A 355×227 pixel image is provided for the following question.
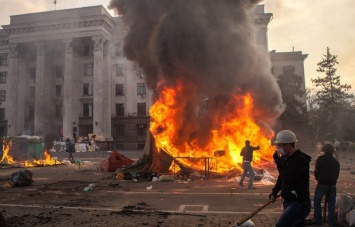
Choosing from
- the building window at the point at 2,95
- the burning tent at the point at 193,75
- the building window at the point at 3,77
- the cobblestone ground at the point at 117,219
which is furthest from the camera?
the building window at the point at 3,77

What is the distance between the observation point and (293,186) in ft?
13.5

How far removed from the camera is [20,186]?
39.7 ft

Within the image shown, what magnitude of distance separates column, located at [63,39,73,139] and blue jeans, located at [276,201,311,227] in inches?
1824

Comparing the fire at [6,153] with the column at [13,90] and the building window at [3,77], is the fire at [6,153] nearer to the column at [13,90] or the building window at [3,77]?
the column at [13,90]

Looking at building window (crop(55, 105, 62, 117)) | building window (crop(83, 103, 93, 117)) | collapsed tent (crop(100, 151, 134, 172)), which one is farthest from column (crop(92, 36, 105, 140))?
collapsed tent (crop(100, 151, 134, 172))

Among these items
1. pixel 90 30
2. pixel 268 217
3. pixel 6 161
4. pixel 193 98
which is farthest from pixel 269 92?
pixel 90 30

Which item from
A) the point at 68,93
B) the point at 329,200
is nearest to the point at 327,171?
the point at 329,200

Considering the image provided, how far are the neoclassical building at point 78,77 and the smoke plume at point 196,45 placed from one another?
3130 cm

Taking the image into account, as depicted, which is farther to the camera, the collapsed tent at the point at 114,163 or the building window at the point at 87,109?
the building window at the point at 87,109

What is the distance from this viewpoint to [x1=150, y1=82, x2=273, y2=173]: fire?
1607 cm

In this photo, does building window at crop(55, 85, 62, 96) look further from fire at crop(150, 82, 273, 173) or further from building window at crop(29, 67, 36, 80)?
fire at crop(150, 82, 273, 173)

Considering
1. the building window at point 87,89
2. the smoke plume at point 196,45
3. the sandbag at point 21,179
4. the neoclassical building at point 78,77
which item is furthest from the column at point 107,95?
the sandbag at point 21,179

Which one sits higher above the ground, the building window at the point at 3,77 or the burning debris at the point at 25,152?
the building window at the point at 3,77

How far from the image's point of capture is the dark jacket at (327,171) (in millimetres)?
6297
